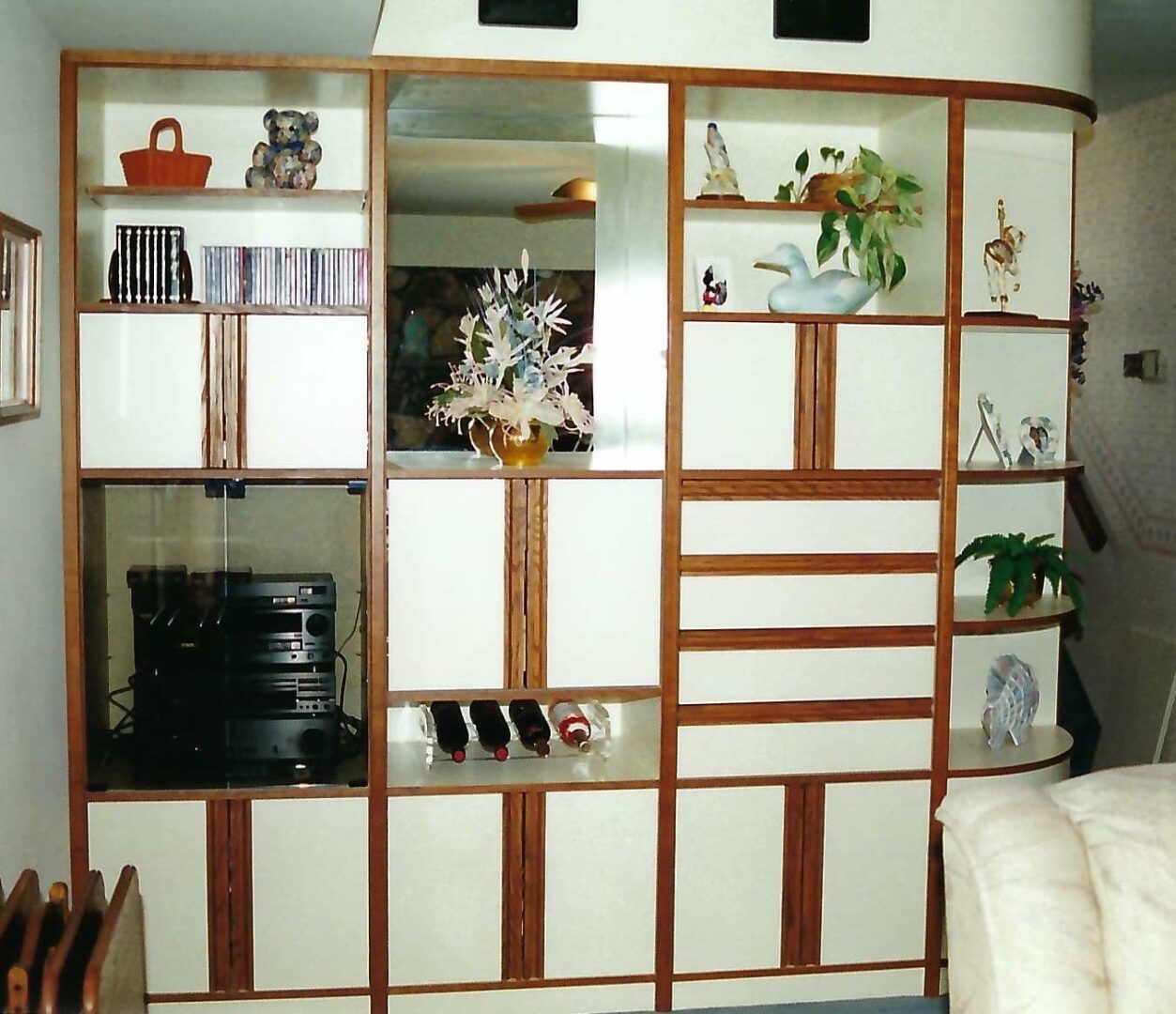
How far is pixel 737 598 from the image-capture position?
11.5 ft

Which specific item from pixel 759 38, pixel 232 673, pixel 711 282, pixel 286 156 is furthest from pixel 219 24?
pixel 232 673

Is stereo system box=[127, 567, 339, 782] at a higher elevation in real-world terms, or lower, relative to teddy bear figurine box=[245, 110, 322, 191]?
lower

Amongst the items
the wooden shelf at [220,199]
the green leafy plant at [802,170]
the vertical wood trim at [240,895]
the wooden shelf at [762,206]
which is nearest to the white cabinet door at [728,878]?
the vertical wood trim at [240,895]

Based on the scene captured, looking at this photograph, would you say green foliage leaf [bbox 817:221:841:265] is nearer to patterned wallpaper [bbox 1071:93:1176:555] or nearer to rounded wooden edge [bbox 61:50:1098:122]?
rounded wooden edge [bbox 61:50:1098:122]

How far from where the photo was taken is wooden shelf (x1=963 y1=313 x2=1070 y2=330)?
139 inches

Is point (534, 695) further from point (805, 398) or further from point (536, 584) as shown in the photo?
point (805, 398)

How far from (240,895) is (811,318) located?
6.84 feet

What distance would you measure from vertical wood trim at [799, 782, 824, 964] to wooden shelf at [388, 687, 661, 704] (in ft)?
1.70

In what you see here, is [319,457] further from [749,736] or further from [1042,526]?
[1042,526]

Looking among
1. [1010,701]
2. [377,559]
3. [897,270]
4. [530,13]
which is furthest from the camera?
[1010,701]

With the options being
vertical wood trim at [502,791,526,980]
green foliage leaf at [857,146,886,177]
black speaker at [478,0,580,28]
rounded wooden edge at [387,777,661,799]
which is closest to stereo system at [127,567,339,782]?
rounded wooden edge at [387,777,661,799]

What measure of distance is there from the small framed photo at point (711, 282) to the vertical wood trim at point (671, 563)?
26cm

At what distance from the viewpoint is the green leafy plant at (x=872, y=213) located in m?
3.49

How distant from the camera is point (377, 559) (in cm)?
335
